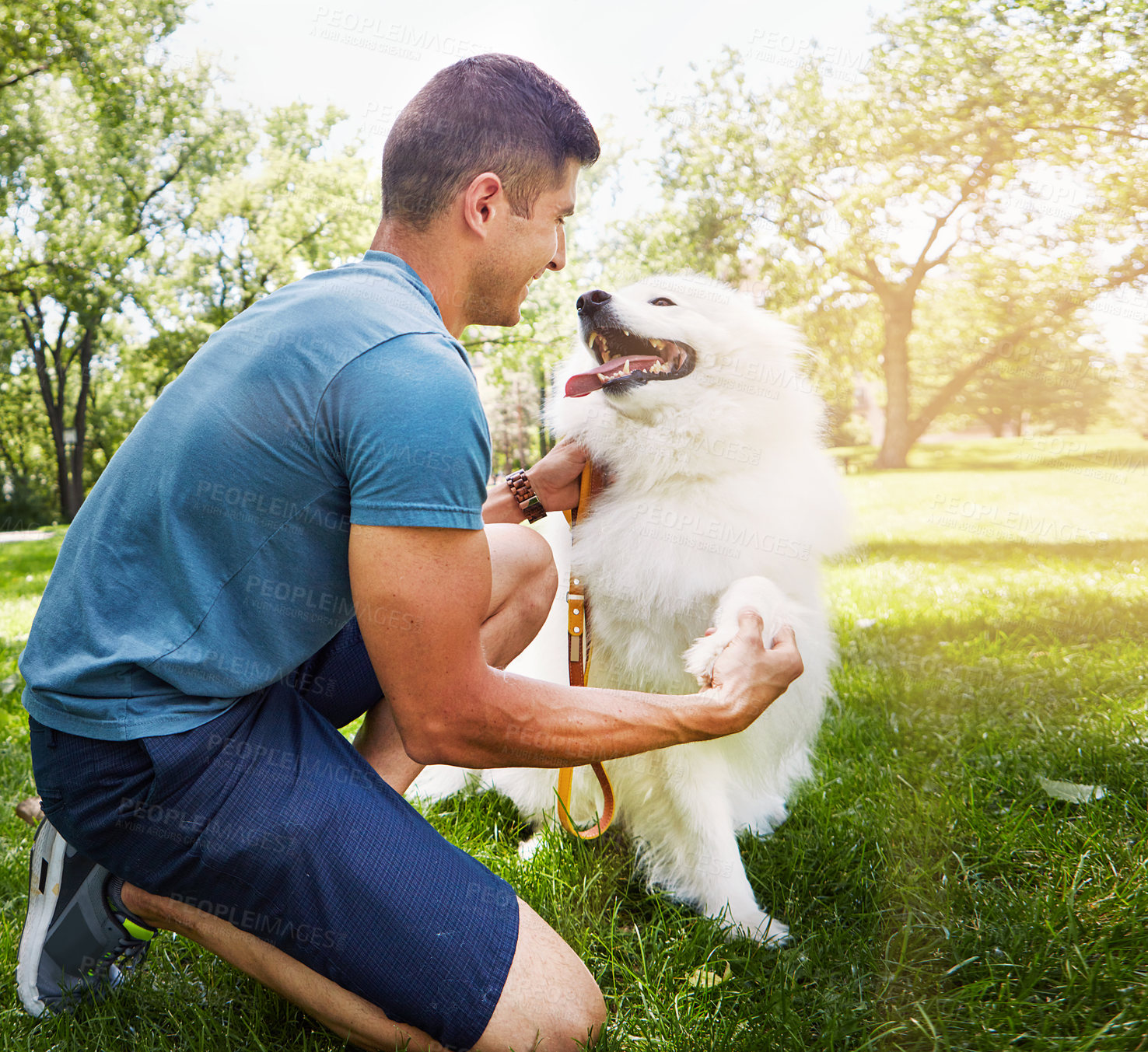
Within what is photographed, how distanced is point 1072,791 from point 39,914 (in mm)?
2524

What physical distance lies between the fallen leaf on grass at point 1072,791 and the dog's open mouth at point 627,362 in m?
1.52

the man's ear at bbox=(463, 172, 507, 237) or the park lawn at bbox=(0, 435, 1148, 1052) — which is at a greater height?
the man's ear at bbox=(463, 172, 507, 237)

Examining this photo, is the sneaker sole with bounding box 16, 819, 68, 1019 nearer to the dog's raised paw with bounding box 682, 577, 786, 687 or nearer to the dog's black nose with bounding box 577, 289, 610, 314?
the dog's raised paw with bounding box 682, 577, 786, 687

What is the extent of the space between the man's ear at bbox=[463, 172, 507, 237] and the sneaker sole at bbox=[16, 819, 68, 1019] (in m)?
1.51

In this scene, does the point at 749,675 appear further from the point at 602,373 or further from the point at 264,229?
the point at 264,229

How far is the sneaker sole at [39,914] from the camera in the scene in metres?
1.68

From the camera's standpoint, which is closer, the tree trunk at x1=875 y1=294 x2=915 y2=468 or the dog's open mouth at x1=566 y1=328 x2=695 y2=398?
the dog's open mouth at x1=566 y1=328 x2=695 y2=398

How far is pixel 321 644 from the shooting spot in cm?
152

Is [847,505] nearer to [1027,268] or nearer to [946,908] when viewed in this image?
[946,908]

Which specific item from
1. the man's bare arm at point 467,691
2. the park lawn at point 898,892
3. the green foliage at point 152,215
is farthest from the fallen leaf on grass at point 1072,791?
the green foliage at point 152,215

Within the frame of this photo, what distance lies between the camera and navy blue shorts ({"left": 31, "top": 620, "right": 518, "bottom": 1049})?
1.36 meters

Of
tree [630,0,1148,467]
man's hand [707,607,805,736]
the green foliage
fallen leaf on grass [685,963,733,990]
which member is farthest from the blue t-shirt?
the green foliage

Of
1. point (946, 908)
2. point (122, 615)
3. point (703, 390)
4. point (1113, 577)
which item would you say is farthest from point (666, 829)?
point (1113, 577)

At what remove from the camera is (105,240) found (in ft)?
51.3
